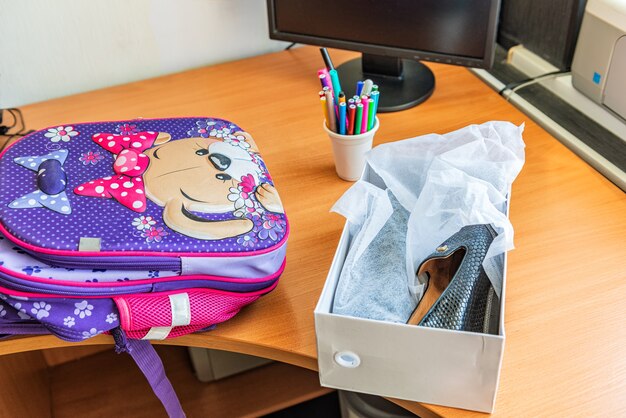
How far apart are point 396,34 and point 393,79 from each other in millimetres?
120

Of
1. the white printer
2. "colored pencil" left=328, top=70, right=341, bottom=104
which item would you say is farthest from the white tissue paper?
the white printer

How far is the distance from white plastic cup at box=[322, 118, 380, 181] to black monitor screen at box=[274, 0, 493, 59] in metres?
0.20

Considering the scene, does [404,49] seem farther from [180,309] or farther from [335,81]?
[180,309]

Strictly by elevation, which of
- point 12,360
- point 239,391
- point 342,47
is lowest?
point 239,391

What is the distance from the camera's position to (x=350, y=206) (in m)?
0.78

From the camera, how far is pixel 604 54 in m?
0.97

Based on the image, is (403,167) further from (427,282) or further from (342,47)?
(342,47)

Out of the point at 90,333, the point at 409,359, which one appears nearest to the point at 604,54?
the point at 409,359

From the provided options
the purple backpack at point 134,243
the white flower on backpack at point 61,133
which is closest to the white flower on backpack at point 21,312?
the purple backpack at point 134,243

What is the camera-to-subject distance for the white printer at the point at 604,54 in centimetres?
94

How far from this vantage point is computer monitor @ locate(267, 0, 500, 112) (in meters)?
1.01

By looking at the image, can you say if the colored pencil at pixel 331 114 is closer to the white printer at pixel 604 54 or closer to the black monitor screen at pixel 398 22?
the black monitor screen at pixel 398 22

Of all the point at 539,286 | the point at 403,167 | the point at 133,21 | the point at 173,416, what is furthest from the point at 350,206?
the point at 133,21

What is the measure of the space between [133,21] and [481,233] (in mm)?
799
